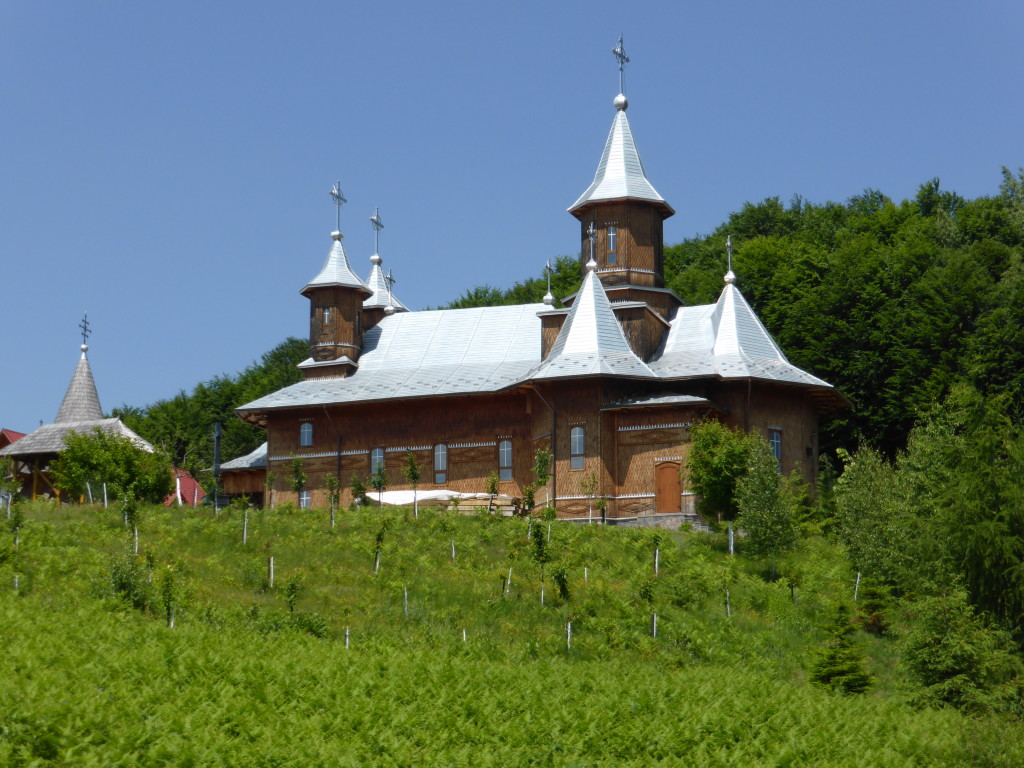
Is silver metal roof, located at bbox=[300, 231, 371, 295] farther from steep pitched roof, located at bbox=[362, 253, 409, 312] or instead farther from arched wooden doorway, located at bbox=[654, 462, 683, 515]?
arched wooden doorway, located at bbox=[654, 462, 683, 515]

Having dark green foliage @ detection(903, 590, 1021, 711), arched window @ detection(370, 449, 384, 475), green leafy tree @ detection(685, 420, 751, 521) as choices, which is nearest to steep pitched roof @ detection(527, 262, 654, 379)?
green leafy tree @ detection(685, 420, 751, 521)

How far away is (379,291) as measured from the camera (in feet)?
183

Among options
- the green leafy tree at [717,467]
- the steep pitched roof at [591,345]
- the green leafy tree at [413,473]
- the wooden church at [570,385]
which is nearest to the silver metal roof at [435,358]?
the wooden church at [570,385]

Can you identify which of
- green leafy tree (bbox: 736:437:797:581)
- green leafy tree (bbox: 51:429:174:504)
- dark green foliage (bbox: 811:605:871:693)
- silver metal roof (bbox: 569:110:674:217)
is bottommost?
dark green foliage (bbox: 811:605:871:693)

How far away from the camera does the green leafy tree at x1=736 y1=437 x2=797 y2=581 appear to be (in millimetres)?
32781

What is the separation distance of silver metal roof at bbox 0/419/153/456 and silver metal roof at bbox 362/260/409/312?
10.4 m

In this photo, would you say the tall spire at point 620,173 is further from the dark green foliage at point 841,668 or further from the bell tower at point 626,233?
the dark green foliage at point 841,668

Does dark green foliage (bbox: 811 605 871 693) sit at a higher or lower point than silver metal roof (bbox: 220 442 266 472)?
lower

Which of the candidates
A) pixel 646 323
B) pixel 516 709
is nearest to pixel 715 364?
pixel 646 323

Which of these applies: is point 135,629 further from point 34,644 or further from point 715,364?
point 715,364

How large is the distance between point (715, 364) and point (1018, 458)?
1449 cm

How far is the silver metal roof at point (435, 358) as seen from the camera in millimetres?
44406

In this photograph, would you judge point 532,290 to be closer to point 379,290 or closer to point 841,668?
point 379,290

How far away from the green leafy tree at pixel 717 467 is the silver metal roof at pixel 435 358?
7572mm
